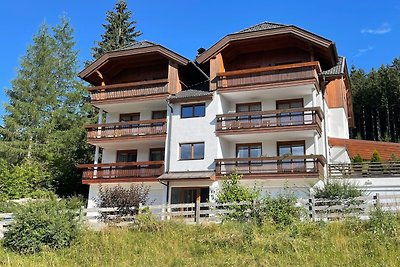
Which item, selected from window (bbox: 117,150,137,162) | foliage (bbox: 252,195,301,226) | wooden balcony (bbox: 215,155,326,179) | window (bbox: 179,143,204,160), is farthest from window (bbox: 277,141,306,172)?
window (bbox: 117,150,137,162)

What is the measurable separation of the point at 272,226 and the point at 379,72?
4280 cm

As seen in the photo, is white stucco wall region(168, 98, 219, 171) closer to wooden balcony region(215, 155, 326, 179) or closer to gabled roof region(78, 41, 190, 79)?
wooden balcony region(215, 155, 326, 179)

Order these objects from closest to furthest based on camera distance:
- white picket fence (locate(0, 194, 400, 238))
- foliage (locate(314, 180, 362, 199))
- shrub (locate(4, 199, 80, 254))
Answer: shrub (locate(4, 199, 80, 254)), white picket fence (locate(0, 194, 400, 238)), foliage (locate(314, 180, 362, 199))

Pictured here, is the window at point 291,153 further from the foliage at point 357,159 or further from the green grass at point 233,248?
the green grass at point 233,248

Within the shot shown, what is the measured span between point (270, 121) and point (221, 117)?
287cm

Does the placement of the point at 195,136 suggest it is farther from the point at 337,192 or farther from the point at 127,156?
the point at 337,192

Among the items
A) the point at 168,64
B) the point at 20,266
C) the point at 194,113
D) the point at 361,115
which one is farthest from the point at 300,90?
the point at 361,115

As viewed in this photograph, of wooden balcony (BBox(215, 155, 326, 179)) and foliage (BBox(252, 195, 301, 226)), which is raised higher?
wooden balcony (BBox(215, 155, 326, 179))

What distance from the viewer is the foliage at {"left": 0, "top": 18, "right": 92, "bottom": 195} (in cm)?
3291

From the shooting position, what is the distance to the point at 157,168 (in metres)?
25.7

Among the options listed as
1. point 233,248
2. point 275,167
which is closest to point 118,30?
point 275,167

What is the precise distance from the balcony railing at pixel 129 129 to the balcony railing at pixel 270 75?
14.8 feet

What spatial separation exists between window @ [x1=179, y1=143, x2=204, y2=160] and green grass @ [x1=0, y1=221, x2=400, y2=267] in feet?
30.2

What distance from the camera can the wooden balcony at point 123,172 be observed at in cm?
2564
